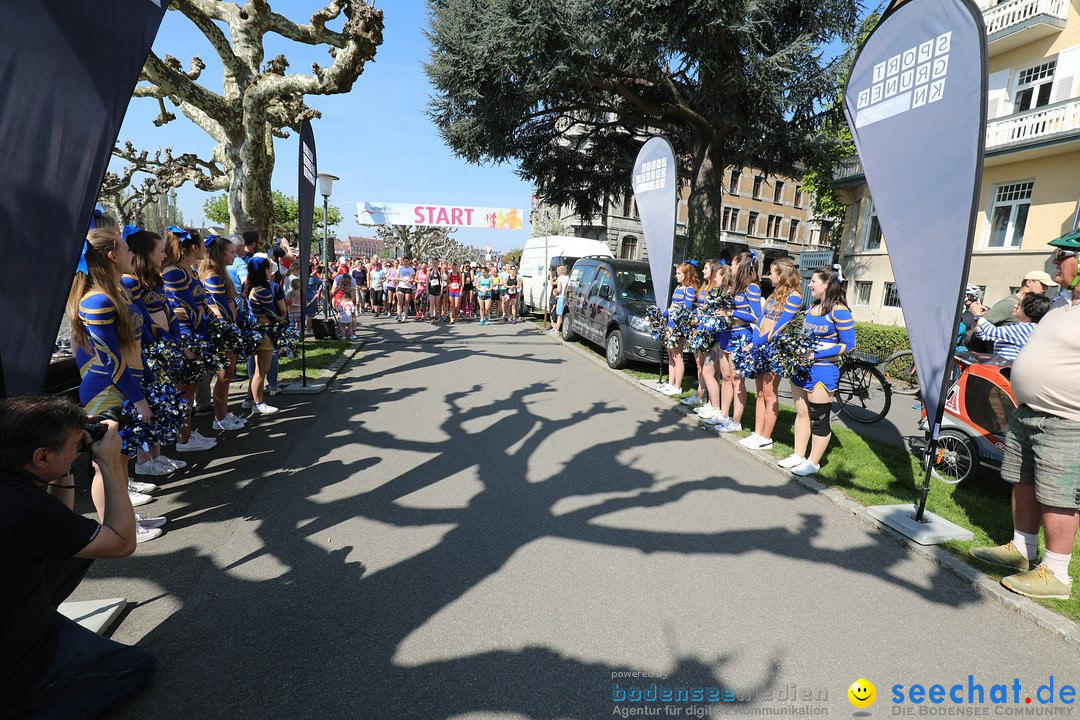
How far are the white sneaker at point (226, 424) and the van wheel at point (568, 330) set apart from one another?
909cm

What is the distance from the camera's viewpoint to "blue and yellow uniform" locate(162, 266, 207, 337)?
16.4ft

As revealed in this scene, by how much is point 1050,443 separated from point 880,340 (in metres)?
11.9

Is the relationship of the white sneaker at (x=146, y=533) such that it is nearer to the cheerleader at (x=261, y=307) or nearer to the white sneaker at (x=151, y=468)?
the white sneaker at (x=151, y=468)

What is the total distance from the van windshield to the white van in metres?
7.13

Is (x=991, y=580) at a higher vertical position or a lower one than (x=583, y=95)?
lower

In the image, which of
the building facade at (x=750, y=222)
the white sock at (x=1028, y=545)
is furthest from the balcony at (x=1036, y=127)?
the building facade at (x=750, y=222)

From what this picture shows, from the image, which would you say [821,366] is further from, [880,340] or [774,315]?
[880,340]

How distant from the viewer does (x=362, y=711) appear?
7.56ft

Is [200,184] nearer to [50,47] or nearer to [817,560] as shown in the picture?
[50,47]

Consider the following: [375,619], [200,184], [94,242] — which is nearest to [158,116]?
[200,184]

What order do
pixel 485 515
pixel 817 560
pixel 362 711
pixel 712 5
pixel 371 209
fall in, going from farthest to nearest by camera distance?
pixel 371 209
pixel 712 5
pixel 485 515
pixel 817 560
pixel 362 711

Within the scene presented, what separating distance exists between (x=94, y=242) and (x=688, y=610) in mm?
4317

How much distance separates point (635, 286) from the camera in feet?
35.6

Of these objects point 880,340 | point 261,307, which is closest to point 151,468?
point 261,307
